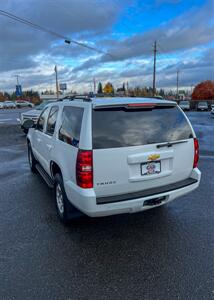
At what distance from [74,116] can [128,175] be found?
44.5 inches

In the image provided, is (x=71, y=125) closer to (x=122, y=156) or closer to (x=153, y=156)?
(x=122, y=156)

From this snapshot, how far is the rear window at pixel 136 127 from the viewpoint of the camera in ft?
10.1

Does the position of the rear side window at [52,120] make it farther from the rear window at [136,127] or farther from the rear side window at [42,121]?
the rear window at [136,127]

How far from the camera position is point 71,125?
355 cm

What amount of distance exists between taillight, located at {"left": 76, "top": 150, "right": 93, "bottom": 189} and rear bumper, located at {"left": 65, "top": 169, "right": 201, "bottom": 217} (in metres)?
0.09

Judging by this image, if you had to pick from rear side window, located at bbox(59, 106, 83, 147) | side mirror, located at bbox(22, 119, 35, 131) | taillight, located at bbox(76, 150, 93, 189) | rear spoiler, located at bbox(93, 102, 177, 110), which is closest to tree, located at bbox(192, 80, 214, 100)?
side mirror, located at bbox(22, 119, 35, 131)

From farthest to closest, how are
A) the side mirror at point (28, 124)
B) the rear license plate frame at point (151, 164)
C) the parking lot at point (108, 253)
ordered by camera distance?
the side mirror at point (28, 124) → the rear license plate frame at point (151, 164) → the parking lot at point (108, 253)

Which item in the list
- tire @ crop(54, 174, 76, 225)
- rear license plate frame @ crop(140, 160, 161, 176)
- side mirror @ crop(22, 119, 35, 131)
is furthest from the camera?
side mirror @ crop(22, 119, 35, 131)

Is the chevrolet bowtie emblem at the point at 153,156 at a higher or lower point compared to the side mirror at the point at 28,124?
lower

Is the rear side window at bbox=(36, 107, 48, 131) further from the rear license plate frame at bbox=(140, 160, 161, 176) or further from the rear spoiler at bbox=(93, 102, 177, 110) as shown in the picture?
the rear license plate frame at bbox=(140, 160, 161, 176)

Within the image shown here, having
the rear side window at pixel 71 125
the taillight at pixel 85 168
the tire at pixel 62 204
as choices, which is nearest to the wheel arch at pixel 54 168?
the tire at pixel 62 204

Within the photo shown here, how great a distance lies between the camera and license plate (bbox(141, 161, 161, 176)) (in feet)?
10.7

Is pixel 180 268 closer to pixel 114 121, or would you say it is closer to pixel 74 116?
pixel 114 121

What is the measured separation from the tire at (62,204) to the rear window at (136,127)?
3.66ft
